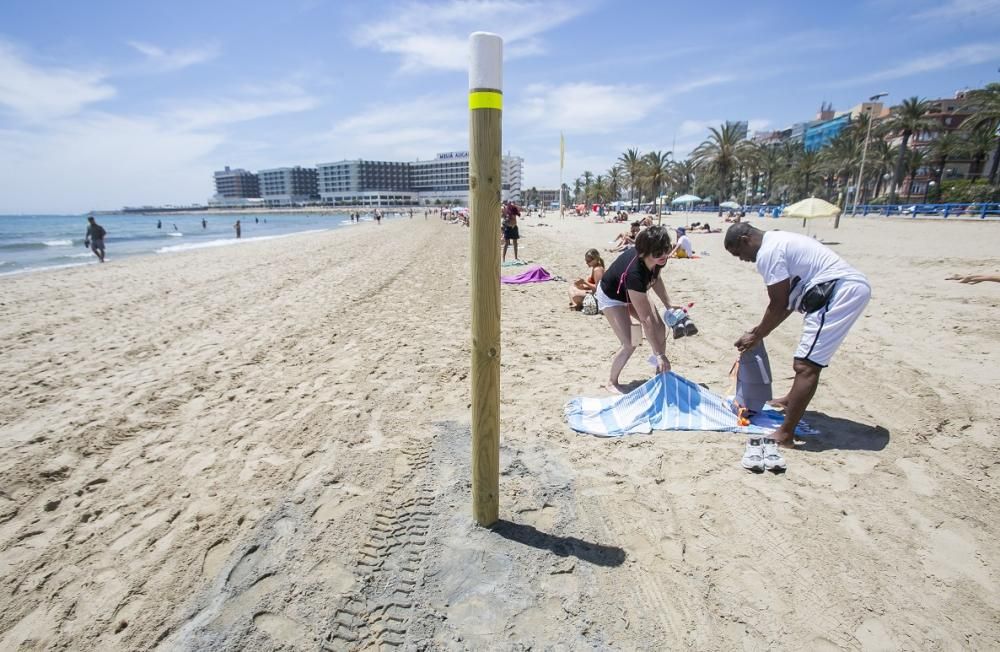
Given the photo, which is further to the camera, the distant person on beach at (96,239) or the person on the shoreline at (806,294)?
the distant person on beach at (96,239)

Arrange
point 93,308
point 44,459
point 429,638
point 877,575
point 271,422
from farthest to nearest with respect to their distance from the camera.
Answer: point 93,308, point 271,422, point 44,459, point 877,575, point 429,638

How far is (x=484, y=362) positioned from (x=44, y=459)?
336 cm

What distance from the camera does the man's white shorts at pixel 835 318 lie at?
2959 millimetres

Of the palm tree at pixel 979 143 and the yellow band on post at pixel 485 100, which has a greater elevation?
the palm tree at pixel 979 143

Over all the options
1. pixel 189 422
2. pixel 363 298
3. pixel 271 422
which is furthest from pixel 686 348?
pixel 363 298

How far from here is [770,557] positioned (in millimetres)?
2256

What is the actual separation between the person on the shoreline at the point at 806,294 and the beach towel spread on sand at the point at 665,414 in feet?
1.14

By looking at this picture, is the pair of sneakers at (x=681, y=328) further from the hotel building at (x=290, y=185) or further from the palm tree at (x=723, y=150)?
the hotel building at (x=290, y=185)

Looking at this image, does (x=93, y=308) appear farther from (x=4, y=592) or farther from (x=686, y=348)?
(x=686, y=348)

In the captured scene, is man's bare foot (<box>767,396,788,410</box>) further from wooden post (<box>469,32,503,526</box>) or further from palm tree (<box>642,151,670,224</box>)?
palm tree (<box>642,151,670,224</box>)

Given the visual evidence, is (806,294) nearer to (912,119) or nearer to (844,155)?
(912,119)

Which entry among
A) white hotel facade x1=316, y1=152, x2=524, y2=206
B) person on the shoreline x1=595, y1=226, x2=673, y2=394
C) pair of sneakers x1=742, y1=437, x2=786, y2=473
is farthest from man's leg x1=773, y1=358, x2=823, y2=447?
white hotel facade x1=316, y1=152, x2=524, y2=206

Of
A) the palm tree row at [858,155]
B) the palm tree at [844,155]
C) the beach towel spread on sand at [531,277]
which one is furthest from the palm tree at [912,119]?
the beach towel spread on sand at [531,277]

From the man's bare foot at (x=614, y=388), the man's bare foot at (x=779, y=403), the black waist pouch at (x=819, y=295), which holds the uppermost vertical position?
the black waist pouch at (x=819, y=295)
